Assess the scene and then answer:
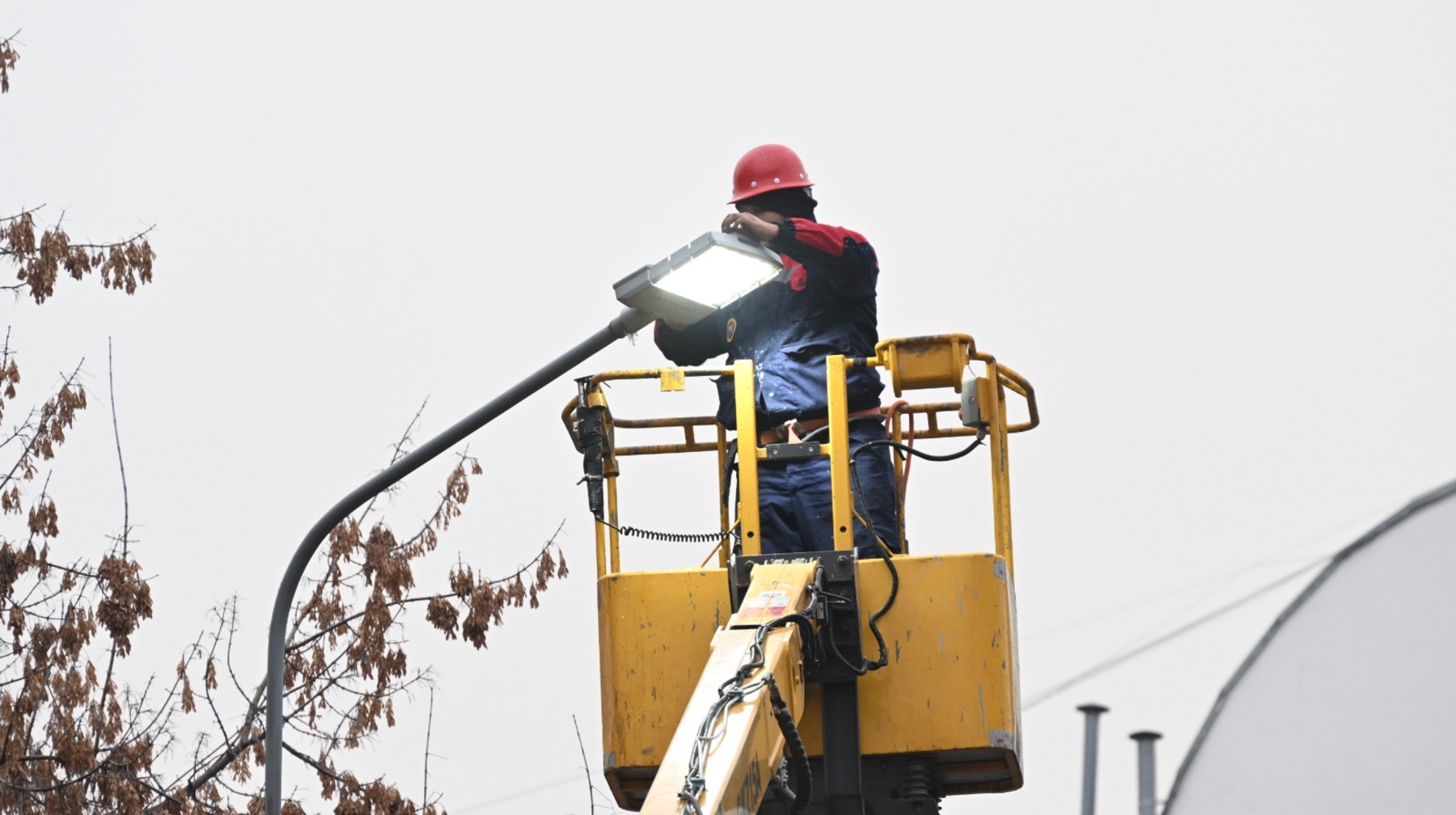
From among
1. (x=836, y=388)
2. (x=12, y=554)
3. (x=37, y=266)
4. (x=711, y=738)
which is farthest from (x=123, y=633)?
(x=711, y=738)

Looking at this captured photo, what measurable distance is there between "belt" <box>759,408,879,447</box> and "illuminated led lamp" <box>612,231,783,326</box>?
65 centimetres

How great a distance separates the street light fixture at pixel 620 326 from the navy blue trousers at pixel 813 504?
2.78 feet

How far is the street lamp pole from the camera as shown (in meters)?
10.4

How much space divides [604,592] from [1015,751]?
1.91 metres

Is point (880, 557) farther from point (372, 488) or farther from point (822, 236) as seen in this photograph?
point (372, 488)

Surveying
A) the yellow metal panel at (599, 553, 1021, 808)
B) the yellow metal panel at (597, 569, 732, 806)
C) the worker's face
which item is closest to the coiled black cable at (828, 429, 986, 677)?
the yellow metal panel at (599, 553, 1021, 808)

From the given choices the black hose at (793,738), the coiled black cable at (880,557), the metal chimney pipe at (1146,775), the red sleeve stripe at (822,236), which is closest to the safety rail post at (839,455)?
the coiled black cable at (880,557)

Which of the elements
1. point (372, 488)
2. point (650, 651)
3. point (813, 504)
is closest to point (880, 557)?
point (813, 504)

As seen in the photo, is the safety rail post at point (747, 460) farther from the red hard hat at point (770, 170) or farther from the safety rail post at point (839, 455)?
the red hard hat at point (770, 170)

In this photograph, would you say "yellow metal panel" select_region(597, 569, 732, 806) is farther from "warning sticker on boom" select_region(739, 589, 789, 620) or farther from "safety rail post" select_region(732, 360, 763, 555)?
"warning sticker on boom" select_region(739, 589, 789, 620)

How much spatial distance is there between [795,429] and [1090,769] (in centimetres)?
276

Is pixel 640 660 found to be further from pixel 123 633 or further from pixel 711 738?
pixel 123 633

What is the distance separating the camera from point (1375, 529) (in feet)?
34.7

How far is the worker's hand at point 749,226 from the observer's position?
377 inches
